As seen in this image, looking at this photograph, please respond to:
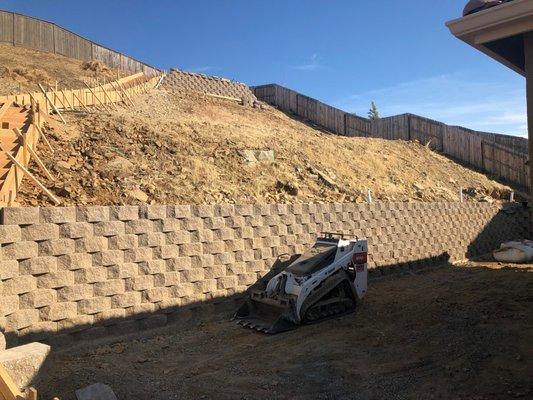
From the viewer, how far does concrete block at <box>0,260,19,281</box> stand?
5309 mm

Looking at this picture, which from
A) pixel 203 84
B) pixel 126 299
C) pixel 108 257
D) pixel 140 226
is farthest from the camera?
pixel 203 84

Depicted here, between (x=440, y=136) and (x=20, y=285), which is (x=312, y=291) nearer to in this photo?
(x=20, y=285)

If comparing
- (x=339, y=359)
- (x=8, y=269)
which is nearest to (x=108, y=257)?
(x=8, y=269)

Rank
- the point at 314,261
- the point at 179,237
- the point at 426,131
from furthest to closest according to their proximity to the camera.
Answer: the point at 426,131 < the point at 314,261 < the point at 179,237

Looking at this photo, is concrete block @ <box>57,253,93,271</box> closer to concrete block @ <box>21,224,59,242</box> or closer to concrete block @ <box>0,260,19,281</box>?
concrete block @ <box>21,224,59,242</box>

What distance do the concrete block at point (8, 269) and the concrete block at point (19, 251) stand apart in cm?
6

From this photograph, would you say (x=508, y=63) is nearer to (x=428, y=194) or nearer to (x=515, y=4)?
(x=515, y=4)

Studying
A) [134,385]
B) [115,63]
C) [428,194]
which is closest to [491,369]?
[134,385]

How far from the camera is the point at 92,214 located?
6281 millimetres

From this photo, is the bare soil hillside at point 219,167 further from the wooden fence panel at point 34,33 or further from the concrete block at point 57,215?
the wooden fence panel at point 34,33

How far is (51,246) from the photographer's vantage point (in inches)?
228

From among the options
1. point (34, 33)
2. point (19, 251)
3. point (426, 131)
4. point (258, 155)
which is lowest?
point (19, 251)

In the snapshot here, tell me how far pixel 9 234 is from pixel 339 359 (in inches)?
176

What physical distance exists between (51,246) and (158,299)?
1.87 m
